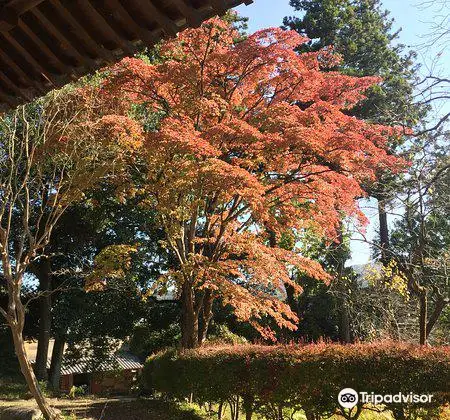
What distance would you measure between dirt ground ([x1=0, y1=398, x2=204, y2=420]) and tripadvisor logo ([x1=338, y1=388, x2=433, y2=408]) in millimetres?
4109

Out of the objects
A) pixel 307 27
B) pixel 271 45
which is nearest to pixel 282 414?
pixel 271 45

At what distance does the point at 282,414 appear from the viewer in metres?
6.87

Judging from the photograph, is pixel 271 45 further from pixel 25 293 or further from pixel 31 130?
pixel 25 293

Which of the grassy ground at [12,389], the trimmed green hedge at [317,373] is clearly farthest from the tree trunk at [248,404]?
the grassy ground at [12,389]

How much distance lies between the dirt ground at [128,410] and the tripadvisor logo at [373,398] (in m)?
4.11

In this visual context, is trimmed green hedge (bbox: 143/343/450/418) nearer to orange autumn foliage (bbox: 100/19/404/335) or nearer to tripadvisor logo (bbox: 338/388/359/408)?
tripadvisor logo (bbox: 338/388/359/408)

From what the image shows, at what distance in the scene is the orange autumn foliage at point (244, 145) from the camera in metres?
8.96

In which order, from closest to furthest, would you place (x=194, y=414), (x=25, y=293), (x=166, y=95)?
(x=194, y=414), (x=166, y=95), (x=25, y=293)

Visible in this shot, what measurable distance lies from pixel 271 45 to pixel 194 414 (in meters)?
7.59

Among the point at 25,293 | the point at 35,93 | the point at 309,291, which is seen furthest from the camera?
the point at 309,291

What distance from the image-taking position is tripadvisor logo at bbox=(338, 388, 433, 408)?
497 cm

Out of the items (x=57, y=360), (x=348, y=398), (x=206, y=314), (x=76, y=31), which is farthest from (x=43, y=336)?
(x=76, y=31)

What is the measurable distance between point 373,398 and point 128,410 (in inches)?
252

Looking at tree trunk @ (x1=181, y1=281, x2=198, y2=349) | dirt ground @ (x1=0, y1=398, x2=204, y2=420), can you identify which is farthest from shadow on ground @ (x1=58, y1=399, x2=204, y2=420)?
tree trunk @ (x1=181, y1=281, x2=198, y2=349)
